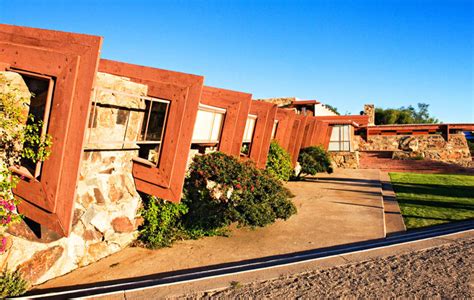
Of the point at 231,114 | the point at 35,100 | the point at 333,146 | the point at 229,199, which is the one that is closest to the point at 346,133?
the point at 333,146

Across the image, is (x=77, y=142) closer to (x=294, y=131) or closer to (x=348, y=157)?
(x=294, y=131)

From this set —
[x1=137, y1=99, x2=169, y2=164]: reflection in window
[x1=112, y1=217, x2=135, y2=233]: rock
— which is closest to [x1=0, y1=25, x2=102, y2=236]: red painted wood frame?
[x1=112, y1=217, x2=135, y2=233]: rock

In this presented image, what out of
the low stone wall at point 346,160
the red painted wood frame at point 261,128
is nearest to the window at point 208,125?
the red painted wood frame at point 261,128

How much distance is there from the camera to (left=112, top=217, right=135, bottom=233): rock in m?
5.46

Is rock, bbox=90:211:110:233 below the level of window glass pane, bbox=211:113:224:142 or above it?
below

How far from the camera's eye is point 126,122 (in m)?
5.68

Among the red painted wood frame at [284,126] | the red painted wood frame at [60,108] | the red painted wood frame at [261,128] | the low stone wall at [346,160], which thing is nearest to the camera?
the red painted wood frame at [60,108]

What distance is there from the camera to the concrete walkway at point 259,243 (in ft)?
15.7

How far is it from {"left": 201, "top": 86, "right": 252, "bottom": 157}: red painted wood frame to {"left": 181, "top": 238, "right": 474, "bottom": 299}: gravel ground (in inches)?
172

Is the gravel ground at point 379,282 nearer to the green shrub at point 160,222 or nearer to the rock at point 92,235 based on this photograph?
the rock at point 92,235

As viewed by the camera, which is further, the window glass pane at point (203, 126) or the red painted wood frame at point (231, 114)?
the red painted wood frame at point (231, 114)

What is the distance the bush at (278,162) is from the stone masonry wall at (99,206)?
6.01m

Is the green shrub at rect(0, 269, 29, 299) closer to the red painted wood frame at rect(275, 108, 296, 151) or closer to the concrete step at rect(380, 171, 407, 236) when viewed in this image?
the concrete step at rect(380, 171, 407, 236)

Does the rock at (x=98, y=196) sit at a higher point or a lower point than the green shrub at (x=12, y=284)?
higher
